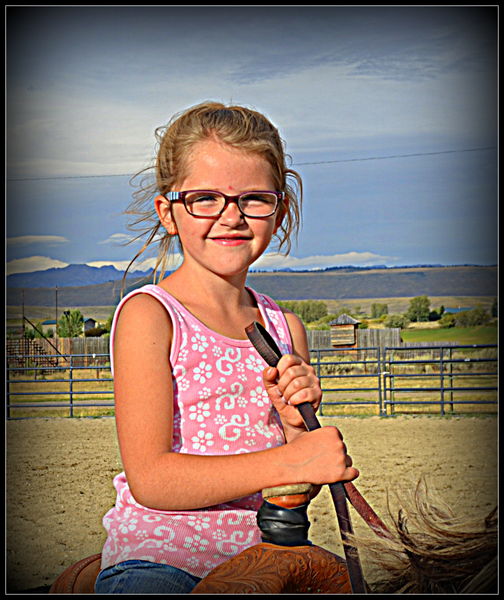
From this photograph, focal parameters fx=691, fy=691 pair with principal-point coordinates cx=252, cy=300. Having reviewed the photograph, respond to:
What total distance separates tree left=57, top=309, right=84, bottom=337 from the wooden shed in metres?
7.68

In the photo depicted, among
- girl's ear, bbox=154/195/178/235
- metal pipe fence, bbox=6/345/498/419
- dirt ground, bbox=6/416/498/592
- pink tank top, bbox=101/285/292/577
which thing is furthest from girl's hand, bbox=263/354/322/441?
metal pipe fence, bbox=6/345/498/419

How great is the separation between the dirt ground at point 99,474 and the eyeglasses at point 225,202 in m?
1.73

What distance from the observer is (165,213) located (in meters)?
1.35

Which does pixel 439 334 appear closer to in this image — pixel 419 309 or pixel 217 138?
pixel 419 309

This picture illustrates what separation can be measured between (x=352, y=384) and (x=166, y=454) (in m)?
16.9

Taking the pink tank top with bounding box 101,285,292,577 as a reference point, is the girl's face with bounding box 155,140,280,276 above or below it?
above

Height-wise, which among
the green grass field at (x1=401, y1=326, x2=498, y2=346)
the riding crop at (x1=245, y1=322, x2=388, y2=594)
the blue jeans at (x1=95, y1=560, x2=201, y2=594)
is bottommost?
the green grass field at (x1=401, y1=326, x2=498, y2=346)

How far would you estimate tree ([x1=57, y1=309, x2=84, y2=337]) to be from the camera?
786 inches

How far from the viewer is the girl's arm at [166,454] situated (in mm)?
1018

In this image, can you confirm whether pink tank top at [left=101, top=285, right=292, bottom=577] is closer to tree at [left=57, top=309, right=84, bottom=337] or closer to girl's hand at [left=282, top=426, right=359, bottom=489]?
girl's hand at [left=282, top=426, right=359, bottom=489]

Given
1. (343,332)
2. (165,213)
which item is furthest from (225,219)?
(343,332)

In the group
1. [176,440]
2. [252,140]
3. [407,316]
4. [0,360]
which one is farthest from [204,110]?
[407,316]

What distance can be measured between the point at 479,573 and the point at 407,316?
24744 mm

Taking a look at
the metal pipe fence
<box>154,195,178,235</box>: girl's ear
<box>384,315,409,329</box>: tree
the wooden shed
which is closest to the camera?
<box>154,195,178,235</box>: girl's ear
